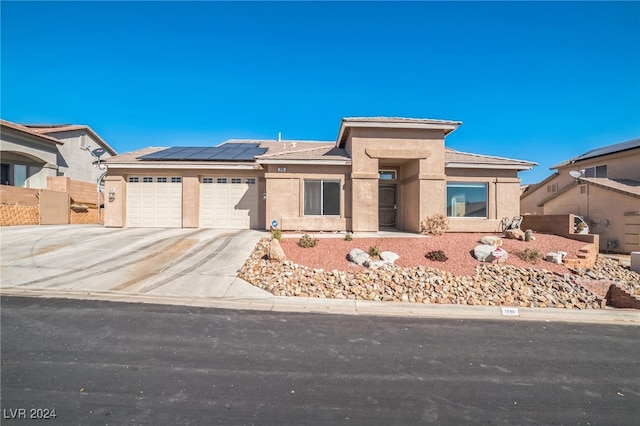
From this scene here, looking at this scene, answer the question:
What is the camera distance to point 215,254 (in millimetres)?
10391

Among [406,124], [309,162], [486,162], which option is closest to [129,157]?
[309,162]

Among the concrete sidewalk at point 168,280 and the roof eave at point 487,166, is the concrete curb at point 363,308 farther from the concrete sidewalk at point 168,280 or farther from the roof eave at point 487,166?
the roof eave at point 487,166

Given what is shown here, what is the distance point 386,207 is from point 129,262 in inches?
461

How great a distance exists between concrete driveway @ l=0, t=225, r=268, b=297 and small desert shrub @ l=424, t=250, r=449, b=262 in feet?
18.5

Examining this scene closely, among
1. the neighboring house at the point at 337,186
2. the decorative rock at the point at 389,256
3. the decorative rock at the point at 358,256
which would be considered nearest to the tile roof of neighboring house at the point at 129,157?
the neighboring house at the point at 337,186

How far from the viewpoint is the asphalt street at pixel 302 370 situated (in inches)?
124

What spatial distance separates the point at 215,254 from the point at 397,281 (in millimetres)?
6237

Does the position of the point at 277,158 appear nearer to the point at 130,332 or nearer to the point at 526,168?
the point at 130,332

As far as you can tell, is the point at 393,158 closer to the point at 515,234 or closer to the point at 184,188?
the point at 515,234

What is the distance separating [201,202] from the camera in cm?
1608

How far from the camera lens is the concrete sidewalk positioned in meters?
6.80

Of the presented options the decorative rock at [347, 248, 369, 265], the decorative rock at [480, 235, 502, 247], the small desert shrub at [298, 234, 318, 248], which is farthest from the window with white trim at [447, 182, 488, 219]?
the small desert shrub at [298, 234, 318, 248]

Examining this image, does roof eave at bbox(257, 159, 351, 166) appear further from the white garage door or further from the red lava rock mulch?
the red lava rock mulch

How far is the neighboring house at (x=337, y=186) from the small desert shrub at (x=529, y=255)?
12.5 ft
